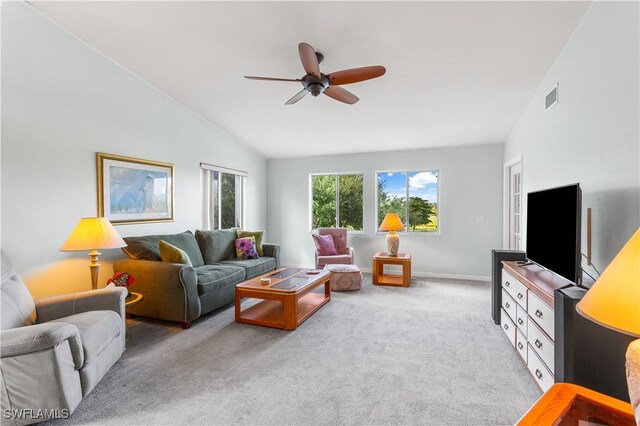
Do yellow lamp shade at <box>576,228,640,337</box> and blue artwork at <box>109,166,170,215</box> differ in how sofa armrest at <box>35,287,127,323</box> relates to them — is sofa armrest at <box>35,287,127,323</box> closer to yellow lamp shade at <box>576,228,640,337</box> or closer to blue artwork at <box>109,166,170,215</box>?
blue artwork at <box>109,166,170,215</box>

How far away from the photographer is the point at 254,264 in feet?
14.5

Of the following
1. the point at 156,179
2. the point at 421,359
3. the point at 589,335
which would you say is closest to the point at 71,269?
the point at 156,179

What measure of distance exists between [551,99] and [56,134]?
470 centimetres

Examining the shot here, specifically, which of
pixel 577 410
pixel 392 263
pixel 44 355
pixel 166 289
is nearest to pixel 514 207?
pixel 392 263

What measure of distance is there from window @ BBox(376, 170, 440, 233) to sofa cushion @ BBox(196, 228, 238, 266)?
2848 millimetres

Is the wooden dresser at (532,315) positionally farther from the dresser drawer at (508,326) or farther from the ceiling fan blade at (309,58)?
the ceiling fan blade at (309,58)

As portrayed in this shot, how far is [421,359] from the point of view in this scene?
2553mm

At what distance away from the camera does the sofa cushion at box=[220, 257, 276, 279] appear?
14.0 ft

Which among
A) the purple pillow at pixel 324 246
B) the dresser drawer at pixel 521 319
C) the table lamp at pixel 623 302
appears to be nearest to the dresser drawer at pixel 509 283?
the dresser drawer at pixel 521 319

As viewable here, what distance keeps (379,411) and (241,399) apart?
2.91 feet

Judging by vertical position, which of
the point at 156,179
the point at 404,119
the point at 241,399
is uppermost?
the point at 404,119

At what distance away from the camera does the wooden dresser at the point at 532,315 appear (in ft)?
6.44

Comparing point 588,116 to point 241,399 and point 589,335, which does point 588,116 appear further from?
point 241,399

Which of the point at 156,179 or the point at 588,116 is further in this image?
the point at 156,179
